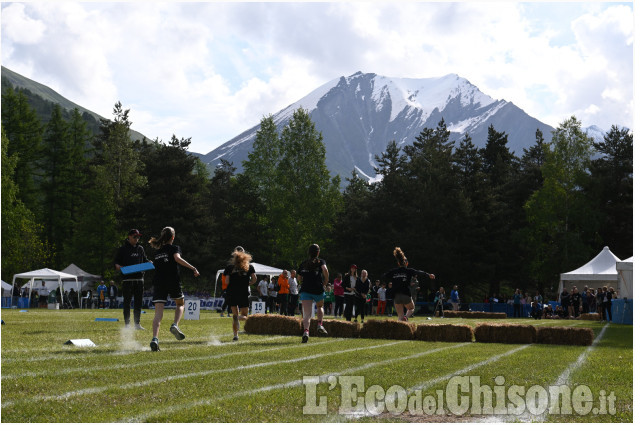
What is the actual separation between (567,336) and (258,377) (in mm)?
10239

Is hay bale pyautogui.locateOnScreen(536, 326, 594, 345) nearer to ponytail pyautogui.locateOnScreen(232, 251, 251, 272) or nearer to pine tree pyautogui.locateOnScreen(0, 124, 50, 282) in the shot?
ponytail pyautogui.locateOnScreen(232, 251, 251, 272)

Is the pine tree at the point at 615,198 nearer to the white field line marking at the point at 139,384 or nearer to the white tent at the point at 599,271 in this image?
the white tent at the point at 599,271

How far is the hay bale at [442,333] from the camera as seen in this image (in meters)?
17.1

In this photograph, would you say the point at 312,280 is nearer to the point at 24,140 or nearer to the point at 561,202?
the point at 561,202

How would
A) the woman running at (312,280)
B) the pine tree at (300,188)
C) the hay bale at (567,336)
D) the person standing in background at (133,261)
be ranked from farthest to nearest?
the pine tree at (300,188) → the hay bale at (567,336) → the person standing in background at (133,261) → the woman running at (312,280)

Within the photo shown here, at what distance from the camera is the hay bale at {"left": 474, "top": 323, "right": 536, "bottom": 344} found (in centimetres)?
1703

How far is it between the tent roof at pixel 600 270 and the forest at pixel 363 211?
55.9ft

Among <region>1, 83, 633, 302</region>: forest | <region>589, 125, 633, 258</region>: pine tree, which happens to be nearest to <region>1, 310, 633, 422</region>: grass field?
<region>1, 83, 633, 302</region>: forest

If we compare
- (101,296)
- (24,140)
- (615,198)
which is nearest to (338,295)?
(101,296)

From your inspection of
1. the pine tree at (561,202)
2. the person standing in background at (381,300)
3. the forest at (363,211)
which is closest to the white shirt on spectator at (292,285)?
the person standing in background at (381,300)

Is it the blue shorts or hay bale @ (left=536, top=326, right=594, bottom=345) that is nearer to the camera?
the blue shorts

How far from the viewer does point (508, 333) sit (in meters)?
17.1

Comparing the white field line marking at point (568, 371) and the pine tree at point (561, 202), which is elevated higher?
the pine tree at point (561, 202)

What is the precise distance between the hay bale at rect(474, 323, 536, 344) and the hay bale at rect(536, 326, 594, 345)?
12.3 inches
